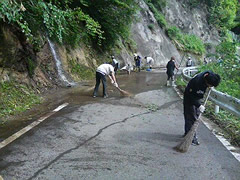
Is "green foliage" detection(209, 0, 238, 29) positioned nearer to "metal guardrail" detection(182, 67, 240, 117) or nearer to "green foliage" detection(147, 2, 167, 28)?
"green foliage" detection(147, 2, 167, 28)

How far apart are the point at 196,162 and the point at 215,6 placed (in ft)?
164

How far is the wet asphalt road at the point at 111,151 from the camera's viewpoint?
12.9ft

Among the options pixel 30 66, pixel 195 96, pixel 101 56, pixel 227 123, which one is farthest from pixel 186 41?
pixel 195 96

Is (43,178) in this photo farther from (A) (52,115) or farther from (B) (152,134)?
(A) (52,115)

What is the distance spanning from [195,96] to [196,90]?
5.6 inches

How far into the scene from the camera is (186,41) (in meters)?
42.0

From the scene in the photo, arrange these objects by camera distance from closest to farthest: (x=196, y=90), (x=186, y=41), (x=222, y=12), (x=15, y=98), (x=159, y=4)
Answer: (x=196, y=90), (x=15, y=98), (x=159, y=4), (x=186, y=41), (x=222, y=12)

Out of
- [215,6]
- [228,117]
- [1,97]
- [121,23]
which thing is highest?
[215,6]

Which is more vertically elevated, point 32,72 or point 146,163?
point 32,72

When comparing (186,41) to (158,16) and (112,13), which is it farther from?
(112,13)

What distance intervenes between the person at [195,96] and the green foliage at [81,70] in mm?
10656

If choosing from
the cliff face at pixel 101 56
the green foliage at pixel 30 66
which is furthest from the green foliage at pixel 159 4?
the green foliage at pixel 30 66

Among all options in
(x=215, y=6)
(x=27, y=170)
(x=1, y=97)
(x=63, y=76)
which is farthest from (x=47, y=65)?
(x=215, y=6)

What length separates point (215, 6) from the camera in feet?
160
